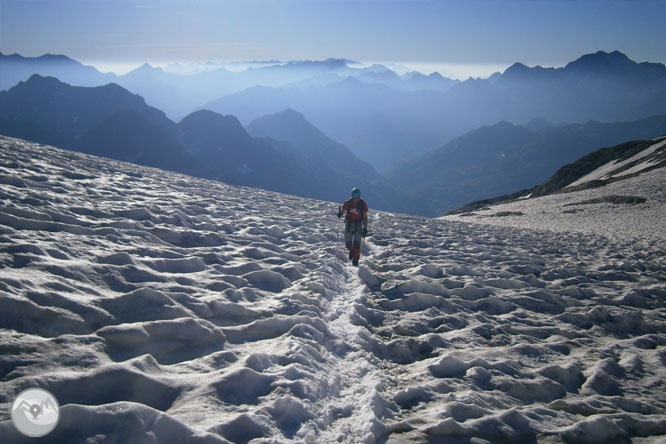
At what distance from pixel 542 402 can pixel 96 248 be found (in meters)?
9.29

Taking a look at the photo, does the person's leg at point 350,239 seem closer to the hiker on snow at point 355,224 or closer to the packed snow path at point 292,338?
the hiker on snow at point 355,224

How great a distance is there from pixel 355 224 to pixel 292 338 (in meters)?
6.45

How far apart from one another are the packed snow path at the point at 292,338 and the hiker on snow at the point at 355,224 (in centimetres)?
62

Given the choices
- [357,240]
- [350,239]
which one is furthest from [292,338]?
[350,239]

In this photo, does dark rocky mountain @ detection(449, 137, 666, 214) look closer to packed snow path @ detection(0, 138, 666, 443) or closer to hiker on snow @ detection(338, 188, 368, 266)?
hiker on snow @ detection(338, 188, 368, 266)

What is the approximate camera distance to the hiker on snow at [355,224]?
41.1 ft

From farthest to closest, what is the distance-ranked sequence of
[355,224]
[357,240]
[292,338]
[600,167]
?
[600,167]
[355,224]
[357,240]
[292,338]

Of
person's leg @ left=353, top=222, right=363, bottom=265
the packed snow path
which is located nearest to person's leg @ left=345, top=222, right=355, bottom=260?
person's leg @ left=353, top=222, right=363, bottom=265

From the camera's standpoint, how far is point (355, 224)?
12688mm

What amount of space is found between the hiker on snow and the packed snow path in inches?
24.3

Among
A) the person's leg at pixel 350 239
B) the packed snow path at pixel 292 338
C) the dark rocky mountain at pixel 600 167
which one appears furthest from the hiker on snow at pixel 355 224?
the dark rocky mountain at pixel 600 167

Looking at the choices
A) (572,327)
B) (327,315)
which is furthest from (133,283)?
(572,327)

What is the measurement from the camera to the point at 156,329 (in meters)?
6.10

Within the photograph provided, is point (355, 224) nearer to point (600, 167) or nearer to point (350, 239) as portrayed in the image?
point (350, 239)
